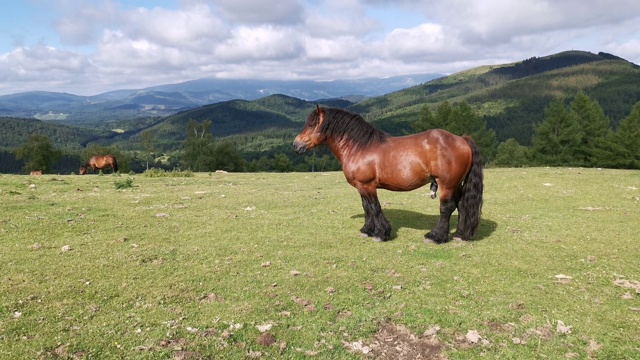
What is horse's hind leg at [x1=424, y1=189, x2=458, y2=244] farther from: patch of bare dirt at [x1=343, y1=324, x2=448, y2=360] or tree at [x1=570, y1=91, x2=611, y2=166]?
tree at [x1=570, y1=91, x2=611, y2=166]

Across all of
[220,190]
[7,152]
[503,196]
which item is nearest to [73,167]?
[7,152]

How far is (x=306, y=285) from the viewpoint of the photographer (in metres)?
5.90

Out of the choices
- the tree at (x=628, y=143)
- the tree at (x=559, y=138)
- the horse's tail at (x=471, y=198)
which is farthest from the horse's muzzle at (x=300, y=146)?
the tree at (x=628, y=143)

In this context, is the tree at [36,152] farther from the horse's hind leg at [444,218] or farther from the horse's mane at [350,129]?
the horse's hind leg at [444,218]

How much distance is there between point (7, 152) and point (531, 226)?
18525 centimetres

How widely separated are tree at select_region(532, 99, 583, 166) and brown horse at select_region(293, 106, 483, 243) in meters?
43.8

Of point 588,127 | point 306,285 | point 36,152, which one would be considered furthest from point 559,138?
point 36,152

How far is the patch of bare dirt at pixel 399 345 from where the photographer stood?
423 centimetres

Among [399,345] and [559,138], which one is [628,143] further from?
[399,345]

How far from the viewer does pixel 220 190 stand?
15.3 metres

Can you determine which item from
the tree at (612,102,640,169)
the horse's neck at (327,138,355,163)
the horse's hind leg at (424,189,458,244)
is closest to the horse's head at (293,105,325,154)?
the horse's neck at (327,138,355,163)

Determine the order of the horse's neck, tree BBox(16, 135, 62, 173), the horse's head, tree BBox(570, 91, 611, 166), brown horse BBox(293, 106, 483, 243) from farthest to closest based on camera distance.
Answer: tree BBox(16, 135, 62, 173) → tree BBox(570, 91, 611, 166) → the horse's head → the horse's neck → brown horse BBox(293, 106, 483, 243)

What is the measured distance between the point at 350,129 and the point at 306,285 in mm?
4042

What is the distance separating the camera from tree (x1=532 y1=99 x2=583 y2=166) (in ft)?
144
